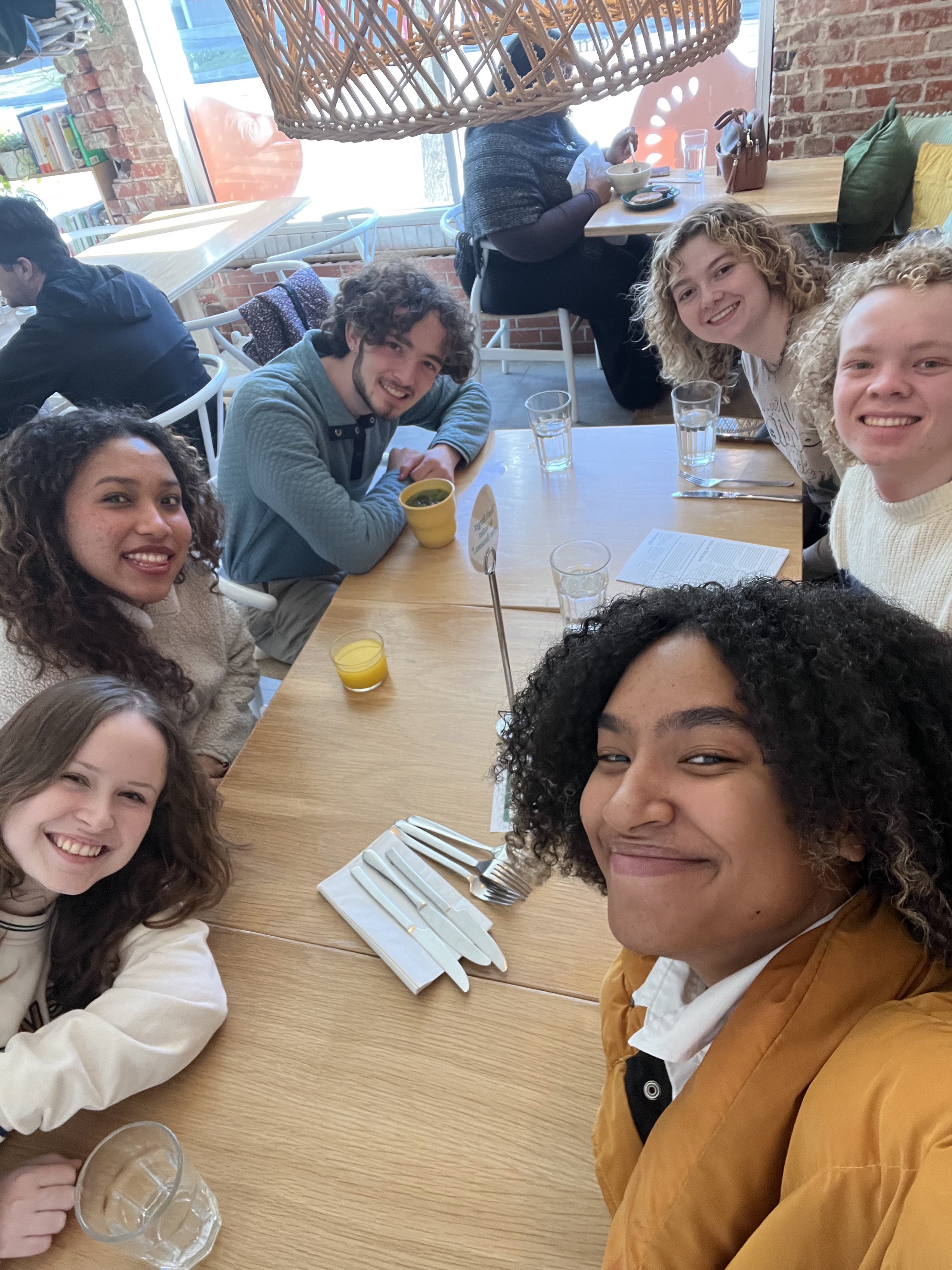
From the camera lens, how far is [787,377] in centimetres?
200

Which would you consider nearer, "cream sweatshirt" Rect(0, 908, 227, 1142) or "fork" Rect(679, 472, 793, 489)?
"cream sweatshirt" Rect(0, 908, 227, 1142)

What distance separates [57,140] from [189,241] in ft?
5.82

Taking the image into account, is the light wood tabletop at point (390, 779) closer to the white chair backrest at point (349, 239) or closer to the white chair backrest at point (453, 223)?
the white chair backrest at point (349, 239)

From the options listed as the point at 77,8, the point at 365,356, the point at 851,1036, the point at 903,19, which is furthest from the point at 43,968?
the point at 903,19

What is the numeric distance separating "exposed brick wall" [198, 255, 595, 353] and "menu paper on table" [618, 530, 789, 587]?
3.13 metres

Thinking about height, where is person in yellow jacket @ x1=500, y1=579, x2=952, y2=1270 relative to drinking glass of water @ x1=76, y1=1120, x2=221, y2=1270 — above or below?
above

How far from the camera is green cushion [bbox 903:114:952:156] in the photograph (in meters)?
3.02

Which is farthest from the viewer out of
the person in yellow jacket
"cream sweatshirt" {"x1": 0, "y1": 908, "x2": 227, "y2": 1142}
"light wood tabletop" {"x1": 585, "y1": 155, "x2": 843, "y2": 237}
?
"light wood tabletop" {"x1": 585, "y1": 155, "x2": 843, "y2": 237}

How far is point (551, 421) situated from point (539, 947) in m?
1.29

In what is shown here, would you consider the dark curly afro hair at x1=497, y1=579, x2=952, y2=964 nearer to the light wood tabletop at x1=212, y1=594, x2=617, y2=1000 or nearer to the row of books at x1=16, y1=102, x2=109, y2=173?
the light wood tabletop at x1=212, y1=594, x2=617, y2=1000

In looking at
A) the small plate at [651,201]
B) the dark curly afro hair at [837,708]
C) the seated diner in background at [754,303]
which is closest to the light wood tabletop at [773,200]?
the small plate at [651,201]

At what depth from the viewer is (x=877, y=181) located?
300 centimetres

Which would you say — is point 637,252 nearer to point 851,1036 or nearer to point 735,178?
point 735,178

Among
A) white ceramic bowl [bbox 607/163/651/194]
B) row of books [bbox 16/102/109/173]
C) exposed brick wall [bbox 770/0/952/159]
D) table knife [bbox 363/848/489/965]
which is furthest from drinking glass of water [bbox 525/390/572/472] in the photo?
row of books [bbox 16/102/109/173]
